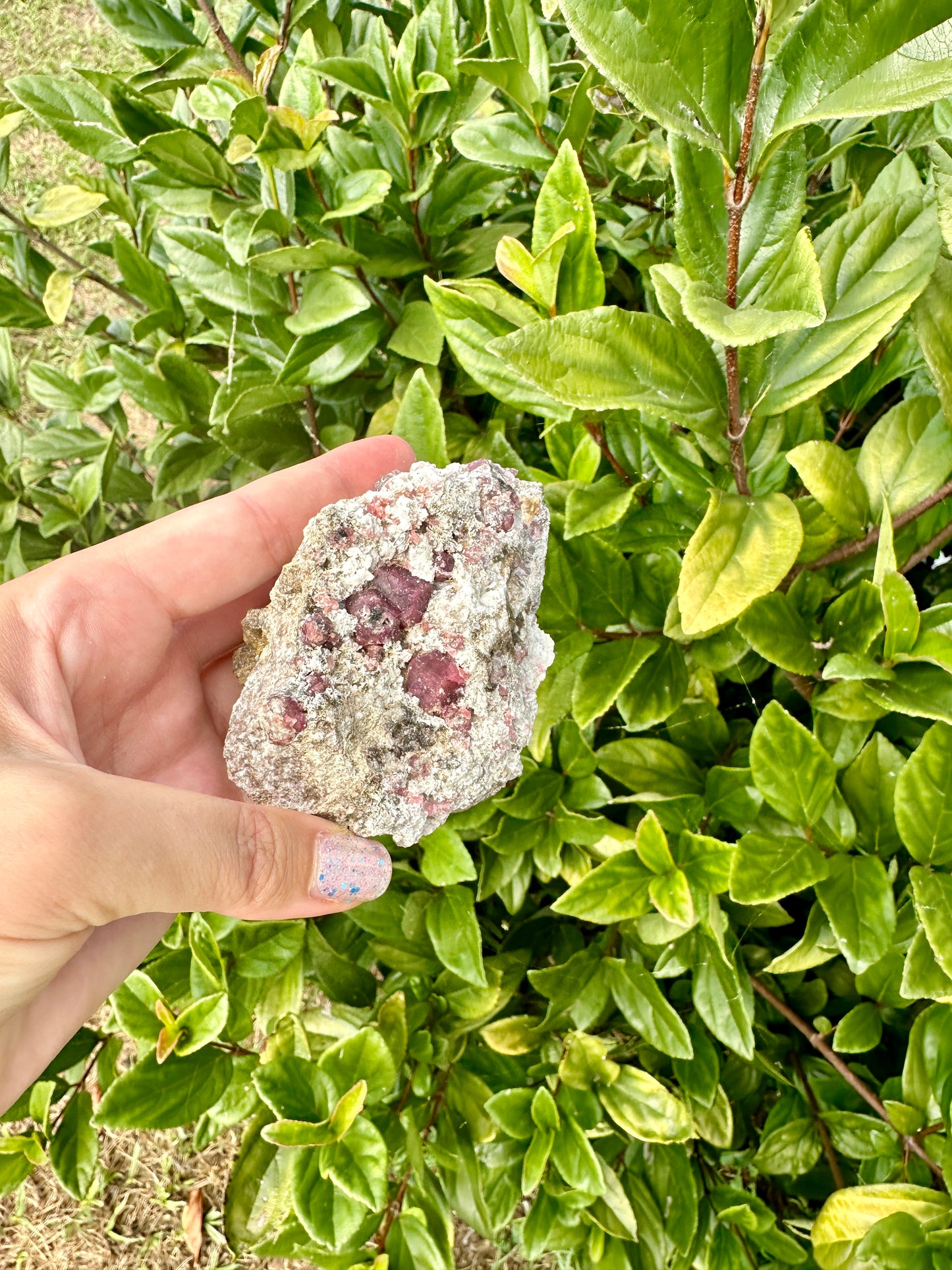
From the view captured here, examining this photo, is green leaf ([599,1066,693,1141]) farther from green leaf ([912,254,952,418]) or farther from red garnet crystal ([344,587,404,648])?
green leaf ([912,254,952,418])

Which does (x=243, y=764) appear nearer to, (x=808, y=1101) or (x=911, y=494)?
(x=911, y=494)

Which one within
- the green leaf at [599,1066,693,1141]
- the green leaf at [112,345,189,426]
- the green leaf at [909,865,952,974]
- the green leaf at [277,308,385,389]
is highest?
the green leaf at [277,308,385,389]

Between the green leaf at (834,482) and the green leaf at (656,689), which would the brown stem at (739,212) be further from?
the green leaf at (656,689)

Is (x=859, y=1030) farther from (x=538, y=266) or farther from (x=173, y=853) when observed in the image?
(x=538, y=266)

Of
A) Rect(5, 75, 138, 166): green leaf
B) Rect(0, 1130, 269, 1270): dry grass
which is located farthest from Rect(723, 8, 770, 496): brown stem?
Rect(0, 1130, 269, 1270): dry grass

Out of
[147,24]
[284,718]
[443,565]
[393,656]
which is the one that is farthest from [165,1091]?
[147,24]

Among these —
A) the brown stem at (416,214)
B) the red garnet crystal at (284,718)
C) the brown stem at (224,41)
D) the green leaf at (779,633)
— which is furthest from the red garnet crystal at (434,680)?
the brown stem at (224,41)

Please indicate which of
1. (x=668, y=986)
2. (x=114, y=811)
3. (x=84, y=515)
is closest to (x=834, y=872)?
(x=668, y=986)
